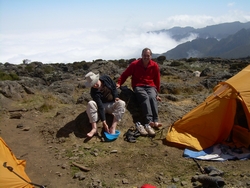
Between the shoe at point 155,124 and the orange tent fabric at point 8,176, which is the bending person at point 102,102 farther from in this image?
the orange tent fabric at point 8,176

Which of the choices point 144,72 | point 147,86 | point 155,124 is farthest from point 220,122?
point 144,72

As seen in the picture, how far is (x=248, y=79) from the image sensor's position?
20.0 ft

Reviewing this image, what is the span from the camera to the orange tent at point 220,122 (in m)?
5.84

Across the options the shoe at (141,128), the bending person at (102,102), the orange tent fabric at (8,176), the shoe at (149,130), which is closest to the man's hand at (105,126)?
the bending person at (102,102)

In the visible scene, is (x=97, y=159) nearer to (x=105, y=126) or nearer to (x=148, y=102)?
(x=105, y=126)

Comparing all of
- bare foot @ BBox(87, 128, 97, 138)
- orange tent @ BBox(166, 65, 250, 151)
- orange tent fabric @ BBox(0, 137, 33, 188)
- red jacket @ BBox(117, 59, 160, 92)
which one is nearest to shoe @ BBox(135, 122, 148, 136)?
orange tent @ BBox(166, 65, 250, 151)

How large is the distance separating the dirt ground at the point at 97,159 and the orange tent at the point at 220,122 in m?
0.47

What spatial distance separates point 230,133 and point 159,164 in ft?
6.86

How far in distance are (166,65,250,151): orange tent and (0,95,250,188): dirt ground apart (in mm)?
470

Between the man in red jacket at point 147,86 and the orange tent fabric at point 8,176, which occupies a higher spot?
the man in red jacket at point 147,86

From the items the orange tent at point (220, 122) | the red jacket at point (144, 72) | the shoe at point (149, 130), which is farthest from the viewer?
the red jacket at point (144, 72)

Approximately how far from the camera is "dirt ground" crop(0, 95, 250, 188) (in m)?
4.80

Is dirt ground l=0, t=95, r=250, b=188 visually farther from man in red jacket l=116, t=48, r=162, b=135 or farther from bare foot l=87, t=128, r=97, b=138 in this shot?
man in red jacket l=116, t=48, r=162, b=135

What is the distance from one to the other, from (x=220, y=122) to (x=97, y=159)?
293cm
